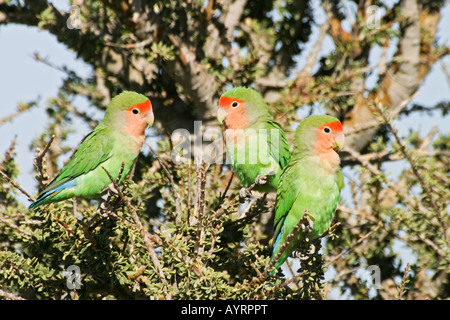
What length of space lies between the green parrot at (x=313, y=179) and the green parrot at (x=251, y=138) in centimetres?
35

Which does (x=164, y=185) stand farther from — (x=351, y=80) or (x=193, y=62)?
(x=351, y=80)

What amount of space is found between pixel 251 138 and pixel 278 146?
0.24 meters

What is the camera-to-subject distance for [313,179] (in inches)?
172

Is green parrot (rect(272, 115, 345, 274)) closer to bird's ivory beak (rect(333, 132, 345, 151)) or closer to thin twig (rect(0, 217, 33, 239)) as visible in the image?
bird's ivory beak (rect(333, 132, 345, 151))

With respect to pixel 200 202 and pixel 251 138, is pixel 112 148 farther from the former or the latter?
pixel 200 202

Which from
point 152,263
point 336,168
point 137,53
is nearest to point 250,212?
point 336,168

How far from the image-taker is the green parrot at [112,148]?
4719mm

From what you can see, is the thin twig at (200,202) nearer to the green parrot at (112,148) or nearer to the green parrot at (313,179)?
the green parrot at (313,179)

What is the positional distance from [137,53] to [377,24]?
2466 millimetres

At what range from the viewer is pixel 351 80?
5.86m

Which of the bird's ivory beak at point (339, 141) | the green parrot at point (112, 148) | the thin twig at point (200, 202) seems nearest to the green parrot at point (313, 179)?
the bird's ivory beak at point (339, 141)

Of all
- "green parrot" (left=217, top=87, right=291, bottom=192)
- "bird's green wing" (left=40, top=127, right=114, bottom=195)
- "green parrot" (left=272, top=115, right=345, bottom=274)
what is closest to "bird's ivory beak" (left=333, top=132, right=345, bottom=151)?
"green parrot" (left=272, top=115, right=345, bottom=274)

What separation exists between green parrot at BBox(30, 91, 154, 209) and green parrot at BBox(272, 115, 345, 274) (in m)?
1.26

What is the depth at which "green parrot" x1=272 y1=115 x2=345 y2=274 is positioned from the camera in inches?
171
